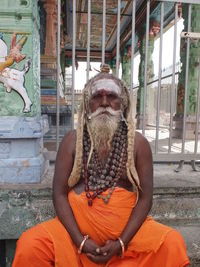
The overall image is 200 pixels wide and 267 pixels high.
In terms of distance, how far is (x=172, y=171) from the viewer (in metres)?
3.23

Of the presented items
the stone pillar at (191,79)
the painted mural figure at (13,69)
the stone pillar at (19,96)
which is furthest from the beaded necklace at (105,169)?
the stone pillar at (191,79)

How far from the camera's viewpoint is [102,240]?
1766 millimetres

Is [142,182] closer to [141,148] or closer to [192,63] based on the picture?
[141,148]

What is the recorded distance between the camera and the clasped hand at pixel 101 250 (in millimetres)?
1655

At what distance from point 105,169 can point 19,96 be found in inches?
42.3

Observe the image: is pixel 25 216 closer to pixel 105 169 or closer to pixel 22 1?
pixel 105 169

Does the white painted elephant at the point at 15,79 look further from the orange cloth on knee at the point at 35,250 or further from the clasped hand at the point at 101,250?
the clasped hand at the point at 101,250

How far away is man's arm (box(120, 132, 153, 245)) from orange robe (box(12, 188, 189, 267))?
55mm

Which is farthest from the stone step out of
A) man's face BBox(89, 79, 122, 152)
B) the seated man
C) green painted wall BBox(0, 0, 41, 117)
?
green painted wall BBox(0, 0, 41, 117)

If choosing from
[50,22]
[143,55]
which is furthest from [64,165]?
[143,55]

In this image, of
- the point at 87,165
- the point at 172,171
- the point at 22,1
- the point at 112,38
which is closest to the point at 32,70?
the point at 22,1

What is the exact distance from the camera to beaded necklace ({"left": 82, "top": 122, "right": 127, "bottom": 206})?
1.82 m

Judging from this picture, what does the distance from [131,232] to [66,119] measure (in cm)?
506

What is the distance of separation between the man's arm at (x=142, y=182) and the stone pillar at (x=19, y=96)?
38.8 inches
